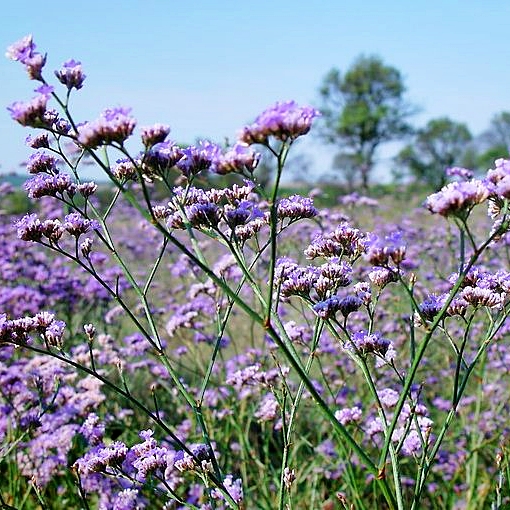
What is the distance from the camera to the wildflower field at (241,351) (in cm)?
160

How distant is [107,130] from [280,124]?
41 cm

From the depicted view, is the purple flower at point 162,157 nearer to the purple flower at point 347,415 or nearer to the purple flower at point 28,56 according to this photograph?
the purple flower at point 28,56

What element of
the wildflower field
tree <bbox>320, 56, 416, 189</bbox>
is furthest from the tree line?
the wildflower field

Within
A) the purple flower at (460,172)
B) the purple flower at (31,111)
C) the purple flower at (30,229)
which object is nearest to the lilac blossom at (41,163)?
the purple flower at (30,229)

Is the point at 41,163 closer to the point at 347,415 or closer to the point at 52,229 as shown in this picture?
the point at 52,229

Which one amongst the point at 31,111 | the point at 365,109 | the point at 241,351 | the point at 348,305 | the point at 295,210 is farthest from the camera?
the point at 365,109

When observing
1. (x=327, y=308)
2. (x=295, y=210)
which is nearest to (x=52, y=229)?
(x=295, y=210)

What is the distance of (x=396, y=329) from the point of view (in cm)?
529

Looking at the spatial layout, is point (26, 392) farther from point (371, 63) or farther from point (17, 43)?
point (371, 63)

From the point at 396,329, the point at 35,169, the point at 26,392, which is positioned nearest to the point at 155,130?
the point at 35,169

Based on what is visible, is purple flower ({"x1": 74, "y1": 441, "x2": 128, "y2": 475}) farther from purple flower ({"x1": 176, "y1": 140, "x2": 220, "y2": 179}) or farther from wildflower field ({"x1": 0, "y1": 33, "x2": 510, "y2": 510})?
purple flower ({"x1": 176, "y1": 140, "x2": 220, "y2": 179})

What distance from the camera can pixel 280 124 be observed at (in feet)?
4.85

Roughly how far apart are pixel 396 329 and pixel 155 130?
4025 mm

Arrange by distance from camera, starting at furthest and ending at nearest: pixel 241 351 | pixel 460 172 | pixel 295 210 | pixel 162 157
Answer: pixel 241 351 < pixel 460 172 < pixel 295 210 < pixel 162 157
